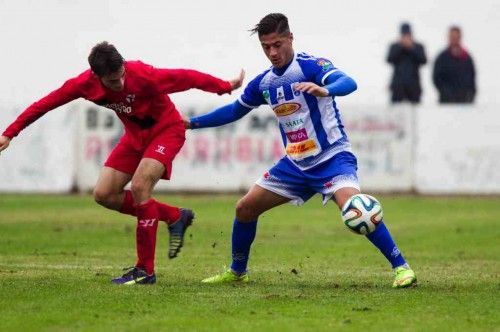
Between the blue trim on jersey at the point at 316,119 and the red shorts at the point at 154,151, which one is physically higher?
the blue trim on jersey at the point at 316,119

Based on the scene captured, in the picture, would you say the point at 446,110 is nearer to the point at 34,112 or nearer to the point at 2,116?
the point at 2,116

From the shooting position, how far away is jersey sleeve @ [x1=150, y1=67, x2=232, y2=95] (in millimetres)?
11461

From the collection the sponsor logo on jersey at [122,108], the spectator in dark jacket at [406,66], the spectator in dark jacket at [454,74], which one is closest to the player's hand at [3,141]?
the sponsor logo on jersey at [122,108]

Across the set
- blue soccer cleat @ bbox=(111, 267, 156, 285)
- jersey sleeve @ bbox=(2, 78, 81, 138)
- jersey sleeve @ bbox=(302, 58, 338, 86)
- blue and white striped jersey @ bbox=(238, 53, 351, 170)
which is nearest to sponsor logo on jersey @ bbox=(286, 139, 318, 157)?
blue and white striped jersey @ bbox=(238, 53, 351, 170)

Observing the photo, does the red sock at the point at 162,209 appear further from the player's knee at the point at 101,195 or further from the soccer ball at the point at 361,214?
the soccer ball at the point at 361,214

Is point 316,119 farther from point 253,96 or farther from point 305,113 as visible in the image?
point 253,96

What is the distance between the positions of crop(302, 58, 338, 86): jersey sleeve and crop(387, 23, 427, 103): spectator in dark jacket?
1481cm

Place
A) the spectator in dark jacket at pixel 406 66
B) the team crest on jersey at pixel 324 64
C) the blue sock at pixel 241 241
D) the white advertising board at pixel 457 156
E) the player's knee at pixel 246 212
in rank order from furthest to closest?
the spectator in dark jacket at pixel 406 66
the white advertising board at pixel 457 156
the blue sock at pixel 241 241
the player's knee at pixel 246 212
the team crest on jersey at pixel 324 64

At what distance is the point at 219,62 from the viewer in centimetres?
3108

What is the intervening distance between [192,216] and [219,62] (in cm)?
1886

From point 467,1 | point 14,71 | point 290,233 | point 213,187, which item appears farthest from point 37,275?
point 467,1

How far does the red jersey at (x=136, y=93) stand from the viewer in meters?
11.4

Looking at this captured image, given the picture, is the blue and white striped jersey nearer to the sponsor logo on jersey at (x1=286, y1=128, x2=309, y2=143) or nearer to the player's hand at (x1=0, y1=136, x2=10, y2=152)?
the sponsor logo on jersey at (x1=286, y1=128, x2=309, y2=143)

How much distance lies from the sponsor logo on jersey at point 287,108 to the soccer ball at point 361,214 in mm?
935
